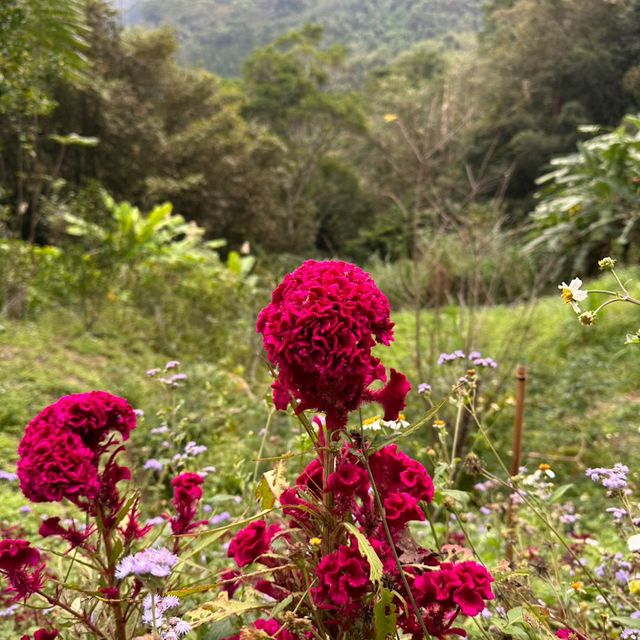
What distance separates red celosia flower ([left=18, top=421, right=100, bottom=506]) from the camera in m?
0.84

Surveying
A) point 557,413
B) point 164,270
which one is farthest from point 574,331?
point 164,270

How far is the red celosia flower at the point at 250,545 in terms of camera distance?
0.91 meters

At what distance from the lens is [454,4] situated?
38.2 metres

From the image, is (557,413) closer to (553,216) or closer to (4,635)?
(4,635)

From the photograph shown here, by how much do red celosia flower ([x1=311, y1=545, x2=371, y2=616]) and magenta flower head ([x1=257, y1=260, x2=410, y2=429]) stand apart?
17 cm

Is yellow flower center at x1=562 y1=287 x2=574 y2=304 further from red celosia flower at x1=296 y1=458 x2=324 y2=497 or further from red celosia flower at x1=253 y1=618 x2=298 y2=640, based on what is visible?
red celosia flower at x1=253 y1=618 x2=298 y2=640

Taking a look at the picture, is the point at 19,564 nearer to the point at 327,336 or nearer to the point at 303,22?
the point at 327,336

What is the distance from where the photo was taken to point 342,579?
30.9 inches

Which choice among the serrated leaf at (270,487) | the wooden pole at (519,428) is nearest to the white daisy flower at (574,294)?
the serrated leaf at (270,487)

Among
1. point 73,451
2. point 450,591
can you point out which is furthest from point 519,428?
point 73,451

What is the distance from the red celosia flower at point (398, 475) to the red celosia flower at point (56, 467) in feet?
1.35

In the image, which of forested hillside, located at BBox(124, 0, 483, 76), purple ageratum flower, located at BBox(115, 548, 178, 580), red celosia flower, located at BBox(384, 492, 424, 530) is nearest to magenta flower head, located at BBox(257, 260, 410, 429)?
red celosia flower, located at BBox(384, 492, 424, 530)

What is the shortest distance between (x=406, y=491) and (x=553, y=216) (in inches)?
323

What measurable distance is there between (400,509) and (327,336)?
0.28 meters
